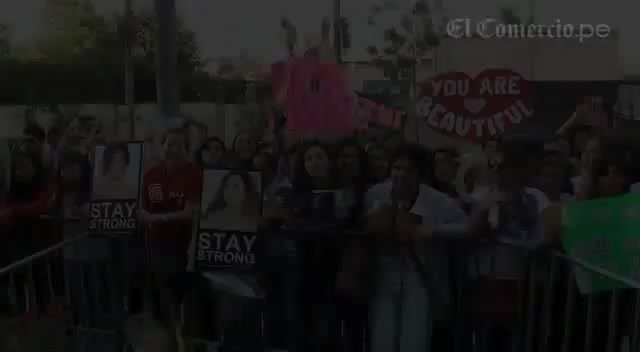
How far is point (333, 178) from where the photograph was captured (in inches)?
163

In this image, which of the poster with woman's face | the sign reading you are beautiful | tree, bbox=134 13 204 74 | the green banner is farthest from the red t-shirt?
the green banner

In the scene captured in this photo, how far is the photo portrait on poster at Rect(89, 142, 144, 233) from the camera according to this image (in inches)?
169

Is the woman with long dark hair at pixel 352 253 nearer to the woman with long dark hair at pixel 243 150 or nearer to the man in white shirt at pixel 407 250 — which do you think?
the man in white shirt at pixel 407 250

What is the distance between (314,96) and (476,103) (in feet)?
2.37

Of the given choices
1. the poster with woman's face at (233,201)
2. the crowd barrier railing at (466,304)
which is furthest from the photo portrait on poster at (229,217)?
the crowd barrier railing at (466,304)

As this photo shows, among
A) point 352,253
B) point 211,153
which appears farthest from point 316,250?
point 211,153

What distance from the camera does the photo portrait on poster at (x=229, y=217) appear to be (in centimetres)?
415

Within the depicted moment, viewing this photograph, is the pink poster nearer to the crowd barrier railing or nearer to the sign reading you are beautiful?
the sign reading you are beautiful

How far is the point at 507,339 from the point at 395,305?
21.2 inches

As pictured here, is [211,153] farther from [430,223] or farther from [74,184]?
[430,223]

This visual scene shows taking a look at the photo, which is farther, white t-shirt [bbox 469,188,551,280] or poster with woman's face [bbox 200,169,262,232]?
poster with woman's face [bbox 200,169,262,232]

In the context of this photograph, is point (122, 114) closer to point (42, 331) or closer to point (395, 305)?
point (42, 331)

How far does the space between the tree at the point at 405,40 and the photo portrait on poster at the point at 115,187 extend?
4.06 ft

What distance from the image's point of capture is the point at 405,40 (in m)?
3.98
